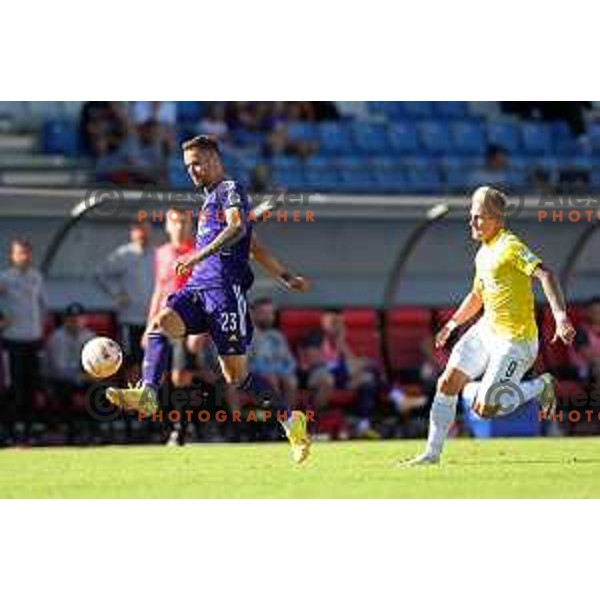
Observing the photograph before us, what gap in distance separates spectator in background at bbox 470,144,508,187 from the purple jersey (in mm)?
6993

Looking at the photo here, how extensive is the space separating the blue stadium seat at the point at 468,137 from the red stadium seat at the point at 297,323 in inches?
126

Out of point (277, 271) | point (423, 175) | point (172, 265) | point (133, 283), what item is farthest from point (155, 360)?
point (423, 175)

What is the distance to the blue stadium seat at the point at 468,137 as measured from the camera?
21406 millimetres

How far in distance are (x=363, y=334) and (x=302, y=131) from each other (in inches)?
104

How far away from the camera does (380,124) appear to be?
21.4 metres

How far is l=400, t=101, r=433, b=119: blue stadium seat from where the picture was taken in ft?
71.4

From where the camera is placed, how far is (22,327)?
17297mm

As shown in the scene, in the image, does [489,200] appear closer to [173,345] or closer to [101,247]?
[173,345]

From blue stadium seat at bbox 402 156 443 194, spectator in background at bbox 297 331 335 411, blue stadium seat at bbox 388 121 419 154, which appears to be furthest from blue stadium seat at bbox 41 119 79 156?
blue stadium seat at bbox 388 121 419 154

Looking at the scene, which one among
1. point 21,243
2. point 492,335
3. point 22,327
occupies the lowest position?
point 492,335

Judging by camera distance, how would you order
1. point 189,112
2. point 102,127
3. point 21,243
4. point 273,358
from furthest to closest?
point 189,112 < point 102,127 < point 273,358 < point 21,243

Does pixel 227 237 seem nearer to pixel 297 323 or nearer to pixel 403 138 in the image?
pixel 297 323

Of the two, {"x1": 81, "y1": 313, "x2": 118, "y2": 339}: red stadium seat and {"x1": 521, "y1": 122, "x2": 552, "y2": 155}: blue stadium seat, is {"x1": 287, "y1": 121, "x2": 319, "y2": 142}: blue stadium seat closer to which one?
{"x1": 521, "y1": 122, "x2": 552, "y2": 155}: blue stadium seat

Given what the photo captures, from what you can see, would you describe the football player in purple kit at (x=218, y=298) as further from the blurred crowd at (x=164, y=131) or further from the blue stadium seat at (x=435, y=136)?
the blue stadium seat at (x=435, y=136)
